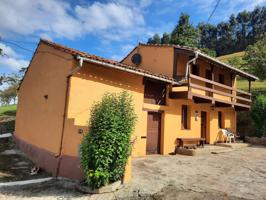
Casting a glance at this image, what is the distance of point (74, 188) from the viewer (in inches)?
313

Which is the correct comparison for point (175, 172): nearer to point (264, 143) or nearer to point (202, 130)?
point (202, 130)

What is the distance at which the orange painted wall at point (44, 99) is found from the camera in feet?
33.7

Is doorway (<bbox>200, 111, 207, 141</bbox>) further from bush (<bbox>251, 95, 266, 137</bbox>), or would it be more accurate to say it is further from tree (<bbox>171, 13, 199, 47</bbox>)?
tree (<bbox>171, 13, 199, 47</bbox>)

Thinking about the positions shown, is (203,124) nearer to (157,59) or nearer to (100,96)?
(157,59)

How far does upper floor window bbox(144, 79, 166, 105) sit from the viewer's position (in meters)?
13.8

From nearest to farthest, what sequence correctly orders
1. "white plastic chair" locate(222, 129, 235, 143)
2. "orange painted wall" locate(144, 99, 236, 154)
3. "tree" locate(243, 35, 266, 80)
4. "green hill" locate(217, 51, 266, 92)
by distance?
"orange painted wall" locate(144, 99, 236, 154)
"white plastic chair" locate(222, 129, 235, 143)
"tree" locate(243, 35, 266, 80)
"green hill" locate(217, 51, 266, 92)

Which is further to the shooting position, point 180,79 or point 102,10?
point 180,79

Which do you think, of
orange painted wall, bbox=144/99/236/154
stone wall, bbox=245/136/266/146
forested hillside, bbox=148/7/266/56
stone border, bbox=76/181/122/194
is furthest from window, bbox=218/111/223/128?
forested hillside, bbox=148/7/266/56

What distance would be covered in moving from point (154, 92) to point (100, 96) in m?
4.36

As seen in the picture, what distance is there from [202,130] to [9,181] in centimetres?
1310

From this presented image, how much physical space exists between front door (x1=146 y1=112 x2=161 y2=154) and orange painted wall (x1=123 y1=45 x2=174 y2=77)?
2926 mm

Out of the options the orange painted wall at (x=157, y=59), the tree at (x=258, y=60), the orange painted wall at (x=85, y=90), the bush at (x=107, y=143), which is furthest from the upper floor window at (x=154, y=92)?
the tree at (x=258, y=60)

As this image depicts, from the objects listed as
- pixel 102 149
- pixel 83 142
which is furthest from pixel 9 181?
pixel 102 149

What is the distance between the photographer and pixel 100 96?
10781mm
